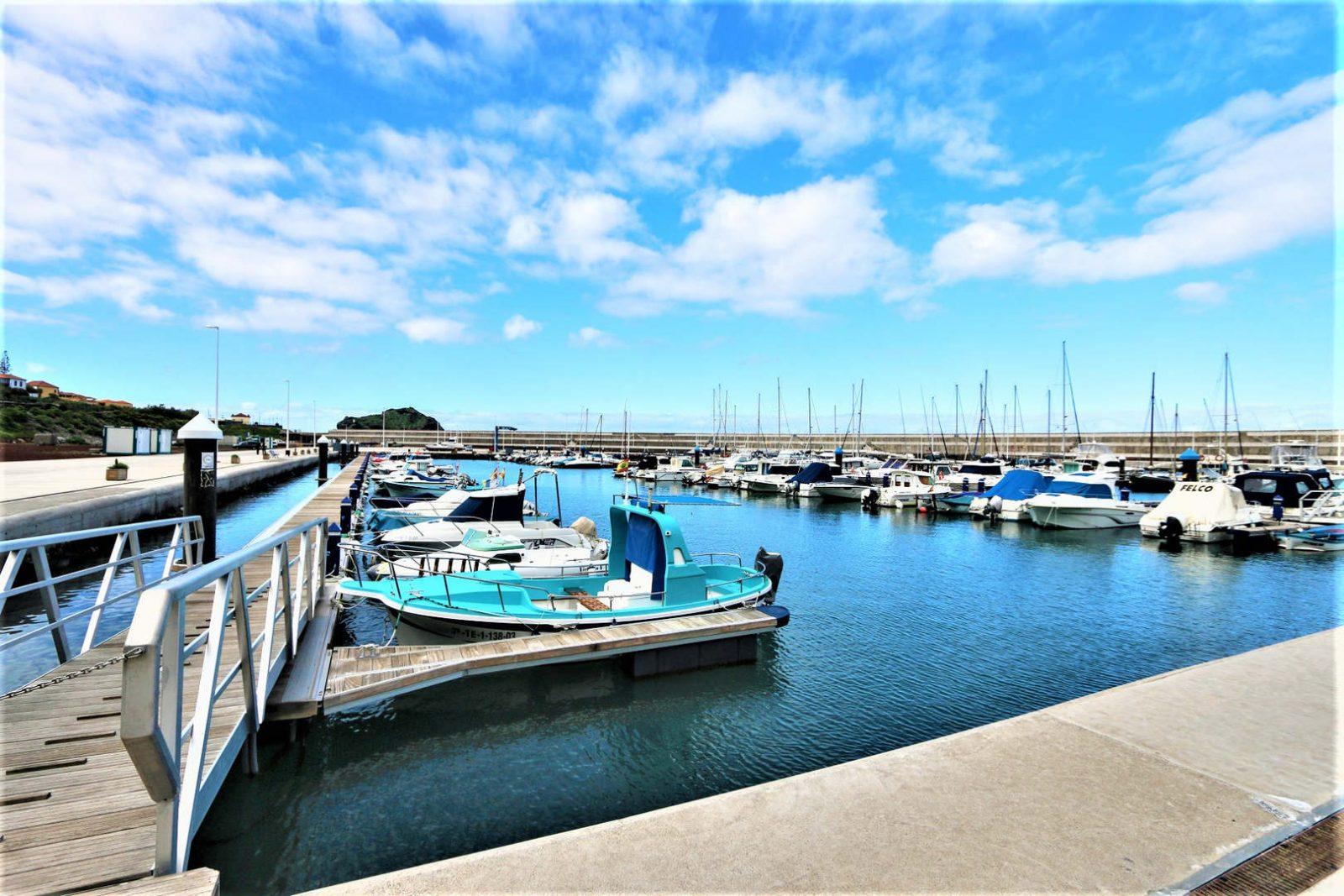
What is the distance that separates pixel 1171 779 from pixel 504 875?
18.3 feet

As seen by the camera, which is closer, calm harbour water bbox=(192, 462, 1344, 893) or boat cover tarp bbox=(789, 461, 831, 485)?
calm harbour water bbox=(192, 462, 1344, 893)

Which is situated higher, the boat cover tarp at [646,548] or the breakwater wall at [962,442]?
the breakwater wall at [962,442]

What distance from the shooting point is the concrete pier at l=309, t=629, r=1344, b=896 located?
413 cm

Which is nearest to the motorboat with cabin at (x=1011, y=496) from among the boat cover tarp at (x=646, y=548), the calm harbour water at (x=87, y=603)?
the boat cover tarp at (x=646, y=548)

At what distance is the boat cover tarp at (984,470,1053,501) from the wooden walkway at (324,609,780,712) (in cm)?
3414

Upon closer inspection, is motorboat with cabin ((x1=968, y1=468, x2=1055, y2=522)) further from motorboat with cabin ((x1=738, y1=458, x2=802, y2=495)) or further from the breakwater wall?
the breakwater wall

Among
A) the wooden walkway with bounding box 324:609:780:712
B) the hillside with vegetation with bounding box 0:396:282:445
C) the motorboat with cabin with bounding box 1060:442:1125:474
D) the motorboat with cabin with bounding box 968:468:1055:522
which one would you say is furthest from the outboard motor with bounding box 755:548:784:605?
the hillside with vegetation with bounding box 0:396:282:445

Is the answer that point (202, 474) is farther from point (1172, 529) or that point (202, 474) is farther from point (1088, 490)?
point (1088, 490)

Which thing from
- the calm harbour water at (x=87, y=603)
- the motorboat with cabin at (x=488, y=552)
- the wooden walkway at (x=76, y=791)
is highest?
the wooden walkway at (x=76, y=791)

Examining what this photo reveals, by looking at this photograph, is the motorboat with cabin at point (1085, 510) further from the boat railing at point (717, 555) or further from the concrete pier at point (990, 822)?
the concrete pier at point (990, 822)

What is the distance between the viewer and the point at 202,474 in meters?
12.6

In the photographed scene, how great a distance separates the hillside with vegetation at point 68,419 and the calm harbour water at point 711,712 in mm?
55035

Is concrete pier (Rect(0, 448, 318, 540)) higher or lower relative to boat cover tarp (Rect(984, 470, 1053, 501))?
higher

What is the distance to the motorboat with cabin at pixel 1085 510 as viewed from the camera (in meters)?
34.8
